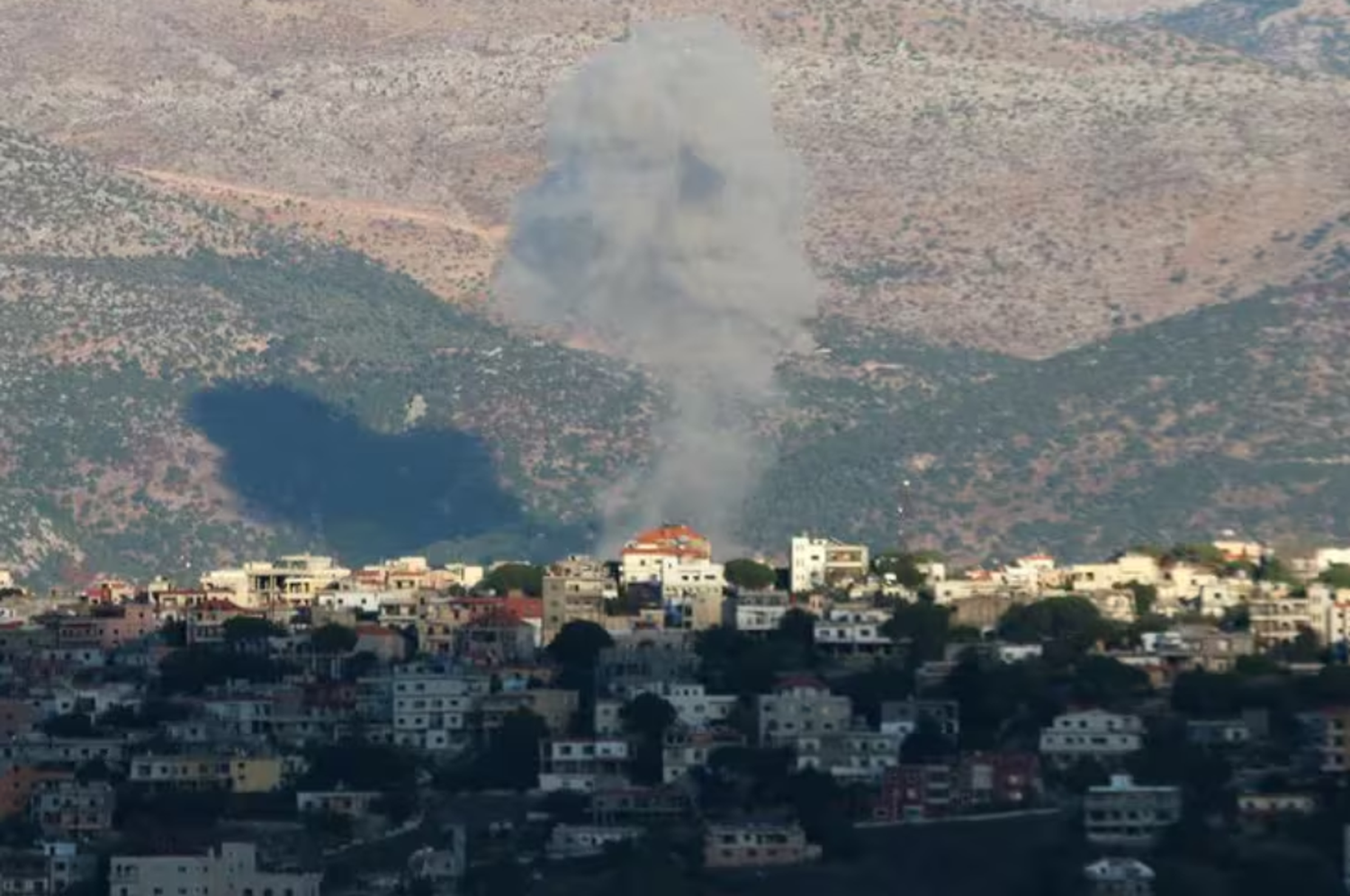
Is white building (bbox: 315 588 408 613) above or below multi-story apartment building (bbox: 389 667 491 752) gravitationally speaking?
above

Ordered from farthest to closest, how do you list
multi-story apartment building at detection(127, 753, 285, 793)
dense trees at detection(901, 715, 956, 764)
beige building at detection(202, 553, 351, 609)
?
beige building at detection(202, 553, 351, 609) → multi-story apartment building at detection(127, 753, 285, 793) → dense trees at detection(901, 715, 956, 764)

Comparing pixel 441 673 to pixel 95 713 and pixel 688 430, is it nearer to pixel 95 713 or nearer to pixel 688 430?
pixel 95 713

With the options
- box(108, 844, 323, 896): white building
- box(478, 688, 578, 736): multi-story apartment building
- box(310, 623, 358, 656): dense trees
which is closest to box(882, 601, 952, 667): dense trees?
box(478, 688, 578, 736): multi-story apartment building

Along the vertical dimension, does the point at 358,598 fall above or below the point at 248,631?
above

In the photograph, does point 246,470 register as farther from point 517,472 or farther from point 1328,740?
point 1328,740

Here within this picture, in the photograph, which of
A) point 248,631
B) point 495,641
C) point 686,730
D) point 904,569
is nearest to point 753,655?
point 495,641

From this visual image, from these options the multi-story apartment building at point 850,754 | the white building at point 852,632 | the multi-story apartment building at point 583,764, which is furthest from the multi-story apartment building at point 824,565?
the multi-story apartment building at point 850,754

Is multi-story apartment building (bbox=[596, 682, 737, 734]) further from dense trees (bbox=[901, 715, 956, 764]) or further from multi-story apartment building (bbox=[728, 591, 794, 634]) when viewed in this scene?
multi-story apartment building (bbox=[728, 591, 794, 634])
